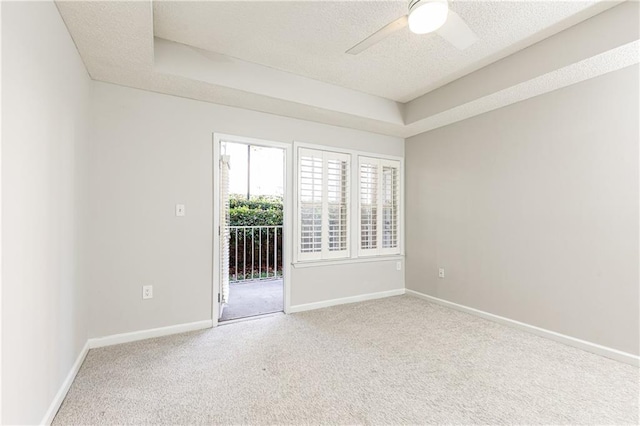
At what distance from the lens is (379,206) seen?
169 inches

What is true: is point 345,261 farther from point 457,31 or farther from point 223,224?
point 457,31

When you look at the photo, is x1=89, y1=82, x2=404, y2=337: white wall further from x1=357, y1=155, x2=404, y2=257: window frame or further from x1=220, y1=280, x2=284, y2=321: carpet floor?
x1=357, y1=155, x2=404, y2=257: window frame

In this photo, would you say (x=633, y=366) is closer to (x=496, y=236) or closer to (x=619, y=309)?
(x=619, y=309)

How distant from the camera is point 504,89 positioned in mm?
2832

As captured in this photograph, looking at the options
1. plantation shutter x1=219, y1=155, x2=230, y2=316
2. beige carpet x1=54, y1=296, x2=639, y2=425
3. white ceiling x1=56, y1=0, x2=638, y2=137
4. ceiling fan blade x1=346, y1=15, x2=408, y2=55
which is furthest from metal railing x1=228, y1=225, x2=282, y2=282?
ceiling fan blade x1=346, y1=15, x2=408, y2=55

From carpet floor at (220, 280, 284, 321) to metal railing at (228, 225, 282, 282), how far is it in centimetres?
27

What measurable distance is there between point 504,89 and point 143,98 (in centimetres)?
332

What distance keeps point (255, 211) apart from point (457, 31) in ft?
14.6

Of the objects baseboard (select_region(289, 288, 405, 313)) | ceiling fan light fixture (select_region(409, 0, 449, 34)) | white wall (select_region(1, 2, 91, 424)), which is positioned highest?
ceiling fan light fixture (select_region(409, 0, 449, 34))

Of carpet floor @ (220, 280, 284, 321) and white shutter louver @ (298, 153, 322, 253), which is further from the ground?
white shutter louver @ (298, 153, 322, 253)

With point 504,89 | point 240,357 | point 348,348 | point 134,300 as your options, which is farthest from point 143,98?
point 504,89

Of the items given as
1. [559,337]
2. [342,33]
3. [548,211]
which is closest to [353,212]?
[548,211]

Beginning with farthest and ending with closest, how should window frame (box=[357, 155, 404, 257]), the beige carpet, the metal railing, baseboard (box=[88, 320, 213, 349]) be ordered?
the metal railing → window frame (box=[357, 155, 404, 257]) → baseboard (box=[88, 320, 213, 349]) → the beige carpet

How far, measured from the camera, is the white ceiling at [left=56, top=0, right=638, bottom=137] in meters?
2.09
